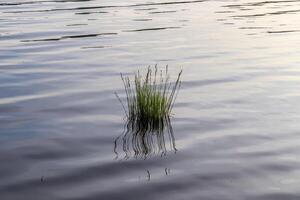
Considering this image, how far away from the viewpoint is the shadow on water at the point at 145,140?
871 cm

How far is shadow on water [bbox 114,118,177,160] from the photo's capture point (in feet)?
28.6

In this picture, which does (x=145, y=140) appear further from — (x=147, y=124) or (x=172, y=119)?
(x=172, y=119)

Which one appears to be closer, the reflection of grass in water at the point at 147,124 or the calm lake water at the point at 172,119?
the calm lake water at the point at 172,119

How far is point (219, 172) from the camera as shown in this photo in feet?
25.3

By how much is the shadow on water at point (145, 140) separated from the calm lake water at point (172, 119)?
48 millimetres

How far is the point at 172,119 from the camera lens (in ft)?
35.0

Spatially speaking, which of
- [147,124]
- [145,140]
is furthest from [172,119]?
[145,140]

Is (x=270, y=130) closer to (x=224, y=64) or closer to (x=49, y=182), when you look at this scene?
(x=49, y=182)

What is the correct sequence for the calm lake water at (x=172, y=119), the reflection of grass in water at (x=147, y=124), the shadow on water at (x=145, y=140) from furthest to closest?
the reflection of grass in water at (x=147, y=124), the shadow on water at (x=145, y=140), the calm lake water at (x=172, y=119)

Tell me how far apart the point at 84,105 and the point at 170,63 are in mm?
6015

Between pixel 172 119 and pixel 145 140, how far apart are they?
4.91 feet

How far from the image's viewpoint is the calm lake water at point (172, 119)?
24.1 ft

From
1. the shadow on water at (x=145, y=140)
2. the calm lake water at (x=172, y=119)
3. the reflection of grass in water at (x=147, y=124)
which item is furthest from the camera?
the reflection of grass in water at (x=147, y=124)

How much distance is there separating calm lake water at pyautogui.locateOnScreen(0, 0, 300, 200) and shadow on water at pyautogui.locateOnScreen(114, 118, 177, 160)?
0.05m
